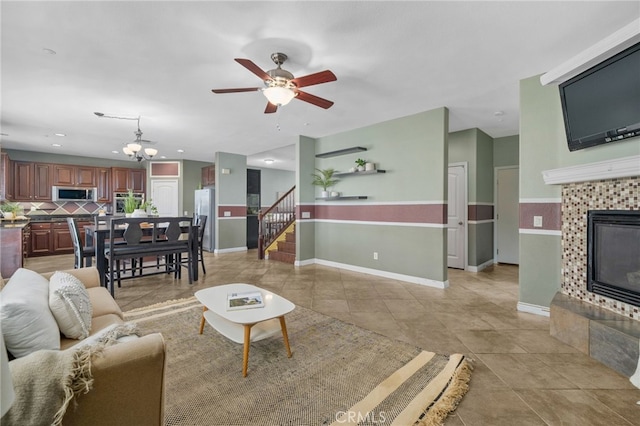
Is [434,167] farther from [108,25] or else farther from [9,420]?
[9,420]

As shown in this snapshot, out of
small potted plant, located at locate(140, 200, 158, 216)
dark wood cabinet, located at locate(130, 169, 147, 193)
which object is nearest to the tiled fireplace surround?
small potted plant, located at locate(140, 200, 158, 216)

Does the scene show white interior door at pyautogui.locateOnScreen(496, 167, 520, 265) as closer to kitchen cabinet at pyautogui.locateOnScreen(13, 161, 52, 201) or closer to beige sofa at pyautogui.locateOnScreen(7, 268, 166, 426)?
beige sofa at pyautogui.locateOnScreen(7, 268, 166, 426)

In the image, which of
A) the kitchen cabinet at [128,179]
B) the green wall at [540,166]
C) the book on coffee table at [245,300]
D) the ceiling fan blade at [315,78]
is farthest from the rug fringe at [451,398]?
the kitchen cabinet at [128,179]

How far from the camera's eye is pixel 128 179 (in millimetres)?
7930

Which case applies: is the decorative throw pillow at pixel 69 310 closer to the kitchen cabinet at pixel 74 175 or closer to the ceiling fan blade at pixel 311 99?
the ceiling fan blade at pixel 311 99

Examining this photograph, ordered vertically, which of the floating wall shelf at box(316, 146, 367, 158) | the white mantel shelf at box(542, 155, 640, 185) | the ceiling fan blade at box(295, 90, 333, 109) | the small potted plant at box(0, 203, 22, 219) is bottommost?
the small potted plant at box(0, 203, 22, 219)

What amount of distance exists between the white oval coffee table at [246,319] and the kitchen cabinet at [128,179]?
23.4 feet

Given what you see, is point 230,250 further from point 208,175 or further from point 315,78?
point 315,78

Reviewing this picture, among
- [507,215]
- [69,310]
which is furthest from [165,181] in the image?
[507,215]

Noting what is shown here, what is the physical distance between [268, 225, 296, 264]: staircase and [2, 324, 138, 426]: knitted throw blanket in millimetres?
4885

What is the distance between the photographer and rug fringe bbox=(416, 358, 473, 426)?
1.54m

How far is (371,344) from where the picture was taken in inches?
93.7

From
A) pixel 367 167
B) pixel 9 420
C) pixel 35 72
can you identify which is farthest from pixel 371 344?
pixel 35 72

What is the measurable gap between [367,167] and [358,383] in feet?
11.8
